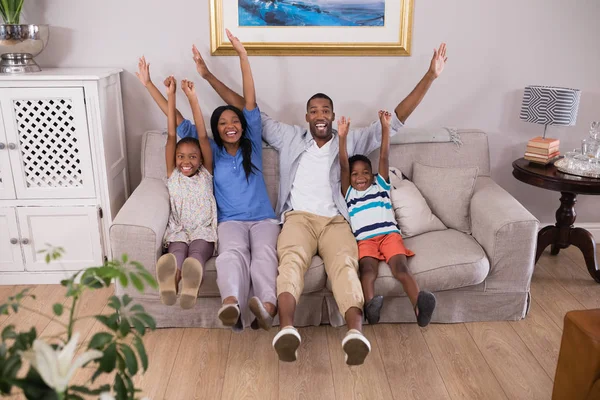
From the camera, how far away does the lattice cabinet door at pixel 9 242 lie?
8.83 feet

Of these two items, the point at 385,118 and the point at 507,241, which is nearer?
the point at 507,241

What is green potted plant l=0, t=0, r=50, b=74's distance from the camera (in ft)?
8.42

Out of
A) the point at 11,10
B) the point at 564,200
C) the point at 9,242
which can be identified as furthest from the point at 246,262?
the point at 564,200

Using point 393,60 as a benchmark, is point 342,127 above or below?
below

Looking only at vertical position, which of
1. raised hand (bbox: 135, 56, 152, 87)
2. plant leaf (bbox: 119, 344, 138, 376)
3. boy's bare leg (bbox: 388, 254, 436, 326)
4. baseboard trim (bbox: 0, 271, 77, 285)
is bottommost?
baseboard trim (bbox: 0, 271, 77, 285)

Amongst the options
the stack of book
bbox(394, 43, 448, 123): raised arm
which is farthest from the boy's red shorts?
the stack of book

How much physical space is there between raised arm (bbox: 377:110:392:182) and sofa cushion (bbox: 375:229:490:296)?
0.46 meters

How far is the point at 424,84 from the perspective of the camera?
8.73 feet

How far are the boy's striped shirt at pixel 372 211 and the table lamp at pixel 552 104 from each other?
2.91ft

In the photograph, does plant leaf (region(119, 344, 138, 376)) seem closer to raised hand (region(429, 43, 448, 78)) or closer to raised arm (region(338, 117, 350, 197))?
raised arm (region(338, 117, 350, 197))

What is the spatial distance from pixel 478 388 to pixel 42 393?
5.58ft

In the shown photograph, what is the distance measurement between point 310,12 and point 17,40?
145 centimetres

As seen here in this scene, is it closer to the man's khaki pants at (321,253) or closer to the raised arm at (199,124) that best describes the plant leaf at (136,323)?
the man's khaki pants at (321,253)

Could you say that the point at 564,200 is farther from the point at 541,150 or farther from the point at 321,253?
the point at 321,253
